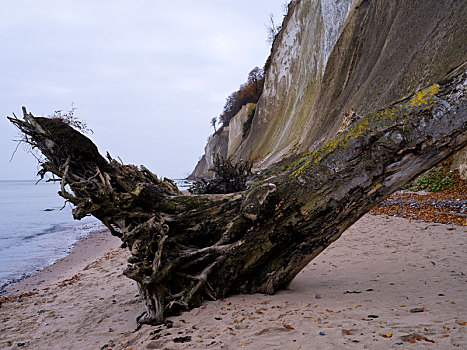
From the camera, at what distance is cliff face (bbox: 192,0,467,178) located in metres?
13.5

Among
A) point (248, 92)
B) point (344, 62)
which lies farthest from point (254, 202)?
point (248, 92)

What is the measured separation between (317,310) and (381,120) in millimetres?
2335

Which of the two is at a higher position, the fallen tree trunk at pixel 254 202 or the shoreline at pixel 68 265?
the fallen tree trunk at pixel 254 202

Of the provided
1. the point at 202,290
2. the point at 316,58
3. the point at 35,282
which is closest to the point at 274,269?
the point at 202,290

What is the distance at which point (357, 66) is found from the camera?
70.8ft

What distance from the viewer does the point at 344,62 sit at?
75.8 ft

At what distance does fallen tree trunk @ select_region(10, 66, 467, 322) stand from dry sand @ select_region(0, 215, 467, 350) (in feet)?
1.38

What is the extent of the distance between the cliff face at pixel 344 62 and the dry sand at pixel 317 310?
243 cm

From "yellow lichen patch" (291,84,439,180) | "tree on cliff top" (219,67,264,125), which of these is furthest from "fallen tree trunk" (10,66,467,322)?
"tree on cliff top" (219,67,264,125)

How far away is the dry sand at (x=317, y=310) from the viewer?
268 centimetres

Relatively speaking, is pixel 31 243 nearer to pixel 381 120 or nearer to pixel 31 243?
pixel 31 243

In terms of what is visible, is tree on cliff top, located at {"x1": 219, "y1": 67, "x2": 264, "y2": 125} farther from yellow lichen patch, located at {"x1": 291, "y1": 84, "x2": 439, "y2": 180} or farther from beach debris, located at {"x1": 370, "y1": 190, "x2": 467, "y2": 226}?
yellow lichen patch, located at {"x1": 291, "y1": 84, "x2": 439, "y2": 180}

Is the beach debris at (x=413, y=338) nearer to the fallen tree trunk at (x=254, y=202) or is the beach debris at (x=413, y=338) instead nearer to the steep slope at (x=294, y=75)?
the fallen tree trunk at (x=254, y=202)

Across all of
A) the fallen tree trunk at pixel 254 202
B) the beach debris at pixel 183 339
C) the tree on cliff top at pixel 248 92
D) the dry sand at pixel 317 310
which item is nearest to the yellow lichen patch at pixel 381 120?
the fallen tree trunk at pixel 254 202
